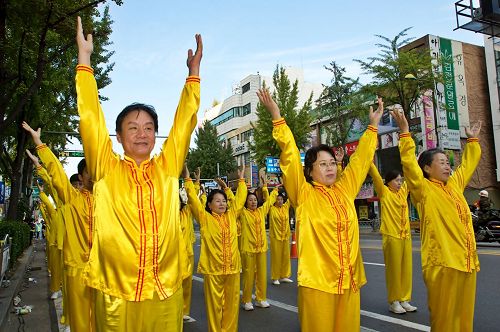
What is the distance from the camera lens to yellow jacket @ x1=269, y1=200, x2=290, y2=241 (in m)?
9.88

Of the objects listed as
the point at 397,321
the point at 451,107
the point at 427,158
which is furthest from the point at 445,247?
the point at 451,107

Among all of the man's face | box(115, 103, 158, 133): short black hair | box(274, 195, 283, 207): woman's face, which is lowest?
box(274, 195, 283, 207): woman's face

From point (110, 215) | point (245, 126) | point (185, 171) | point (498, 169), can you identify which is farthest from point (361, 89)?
point (245, 126)

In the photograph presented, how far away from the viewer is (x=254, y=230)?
7.89 m

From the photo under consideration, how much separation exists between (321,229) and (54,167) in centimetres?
264

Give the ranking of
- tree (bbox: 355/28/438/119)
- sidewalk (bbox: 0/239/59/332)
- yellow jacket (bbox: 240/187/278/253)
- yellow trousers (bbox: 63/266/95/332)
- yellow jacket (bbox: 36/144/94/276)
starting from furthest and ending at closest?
tree (bbox: 355/28/438/119) < yellow jacket (bbox: 240/187/278/253) < sidewalk (bbox: 0/239/59/332) < yellow jacket (bbox: 36/144/94/276) < yellow trousers (bbox: 63/266/95/332)

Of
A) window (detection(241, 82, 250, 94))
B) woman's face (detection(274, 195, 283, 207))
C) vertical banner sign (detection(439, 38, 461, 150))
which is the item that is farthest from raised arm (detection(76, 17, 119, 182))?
window (detection(241, 82, 250, 94))

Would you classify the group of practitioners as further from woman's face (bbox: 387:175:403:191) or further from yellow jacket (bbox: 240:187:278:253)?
yellow jacket (bbox: 240:187:278:253)

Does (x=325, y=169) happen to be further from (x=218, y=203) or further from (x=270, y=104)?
(x=218, y=203)

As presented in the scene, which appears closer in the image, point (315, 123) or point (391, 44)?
point (391, 44)

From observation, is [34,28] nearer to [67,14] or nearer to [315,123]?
[67,14]

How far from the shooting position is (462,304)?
12.5ft

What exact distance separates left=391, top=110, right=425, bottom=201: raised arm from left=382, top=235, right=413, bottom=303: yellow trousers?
266 centimetres

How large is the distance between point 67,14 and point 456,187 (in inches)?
318
